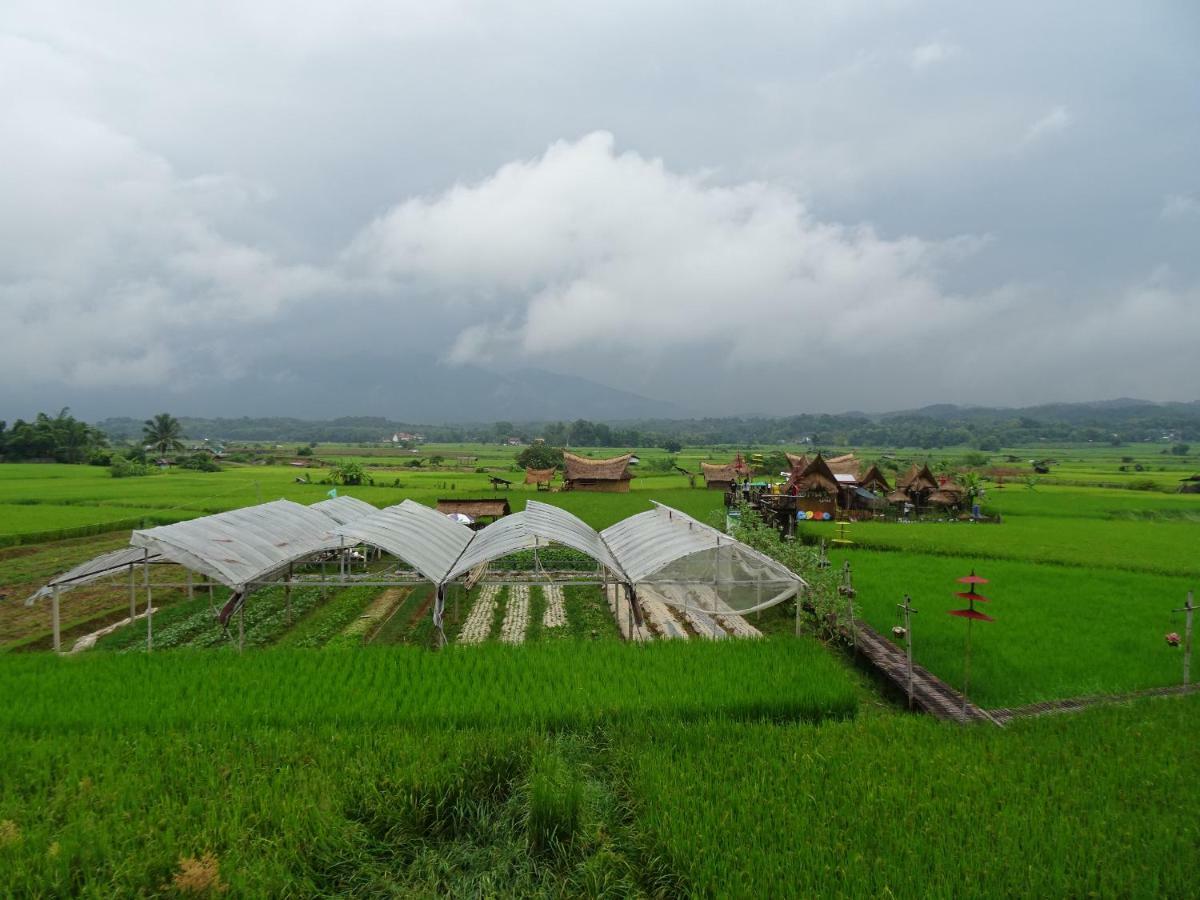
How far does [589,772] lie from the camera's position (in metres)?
6.56

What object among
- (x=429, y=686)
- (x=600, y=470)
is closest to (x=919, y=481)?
(x=600, y=470)

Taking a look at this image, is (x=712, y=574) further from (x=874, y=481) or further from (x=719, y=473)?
(x=719, y=473)

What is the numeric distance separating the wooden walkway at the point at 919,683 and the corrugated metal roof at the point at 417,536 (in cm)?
811

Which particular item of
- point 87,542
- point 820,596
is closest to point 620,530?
point 820,596

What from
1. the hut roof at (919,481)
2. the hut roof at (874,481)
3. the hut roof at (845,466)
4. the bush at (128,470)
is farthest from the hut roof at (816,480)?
the bush at (128,470)

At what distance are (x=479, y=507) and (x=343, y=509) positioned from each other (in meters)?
7.30

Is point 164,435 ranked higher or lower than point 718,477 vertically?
higher

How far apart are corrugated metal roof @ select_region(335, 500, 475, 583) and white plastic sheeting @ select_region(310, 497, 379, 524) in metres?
3.00

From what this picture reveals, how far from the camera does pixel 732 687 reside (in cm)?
851

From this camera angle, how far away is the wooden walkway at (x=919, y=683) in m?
8.70

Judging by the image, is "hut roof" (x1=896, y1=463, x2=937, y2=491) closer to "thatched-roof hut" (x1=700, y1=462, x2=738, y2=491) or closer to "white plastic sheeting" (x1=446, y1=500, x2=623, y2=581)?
"thatched-roof hut" (x1=700, y1=462, x2=738, y2=491)

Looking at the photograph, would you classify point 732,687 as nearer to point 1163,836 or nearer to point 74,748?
point 1163,836

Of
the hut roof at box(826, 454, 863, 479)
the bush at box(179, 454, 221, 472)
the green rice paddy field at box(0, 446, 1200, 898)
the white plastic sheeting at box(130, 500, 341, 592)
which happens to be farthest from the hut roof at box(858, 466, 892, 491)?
the bush at box(179, 454, 221, 472)

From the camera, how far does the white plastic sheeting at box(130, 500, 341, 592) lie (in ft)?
37.5
